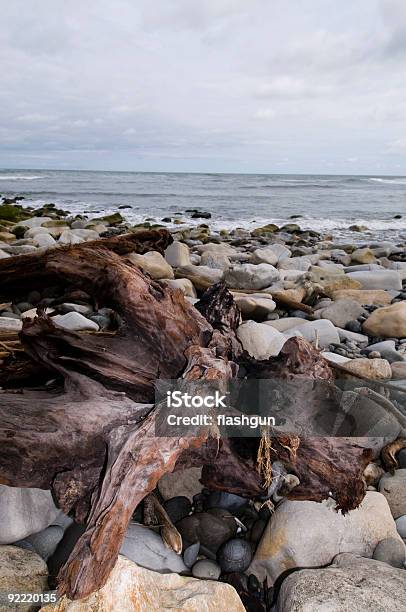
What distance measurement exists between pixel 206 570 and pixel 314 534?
20.4 inches

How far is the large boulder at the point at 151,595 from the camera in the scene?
1.61 m

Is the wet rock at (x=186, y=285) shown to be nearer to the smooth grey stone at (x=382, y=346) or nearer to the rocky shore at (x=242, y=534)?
the rocky shore at (x=242, y=534)

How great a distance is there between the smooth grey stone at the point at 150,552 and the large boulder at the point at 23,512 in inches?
14.9

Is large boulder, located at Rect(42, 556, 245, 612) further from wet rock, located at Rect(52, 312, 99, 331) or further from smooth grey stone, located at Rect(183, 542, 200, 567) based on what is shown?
wet rock, located at Rect(52, 312, 99, 331)

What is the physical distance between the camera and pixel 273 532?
7.22 ft

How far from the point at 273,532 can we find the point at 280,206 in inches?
940

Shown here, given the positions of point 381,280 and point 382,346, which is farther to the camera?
point 381,280

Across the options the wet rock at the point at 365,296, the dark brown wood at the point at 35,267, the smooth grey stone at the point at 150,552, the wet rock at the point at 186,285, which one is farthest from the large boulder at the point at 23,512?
the wet rock at the point at 365,296

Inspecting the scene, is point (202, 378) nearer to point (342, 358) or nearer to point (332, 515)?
point (332, 515)

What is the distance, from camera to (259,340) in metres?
3.82

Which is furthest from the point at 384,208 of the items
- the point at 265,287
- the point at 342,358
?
the point at 342,358

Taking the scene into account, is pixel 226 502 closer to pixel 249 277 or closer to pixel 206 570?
pixel 206 570

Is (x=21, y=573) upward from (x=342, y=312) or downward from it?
downward

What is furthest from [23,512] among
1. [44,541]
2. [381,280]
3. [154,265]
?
[381,280]
